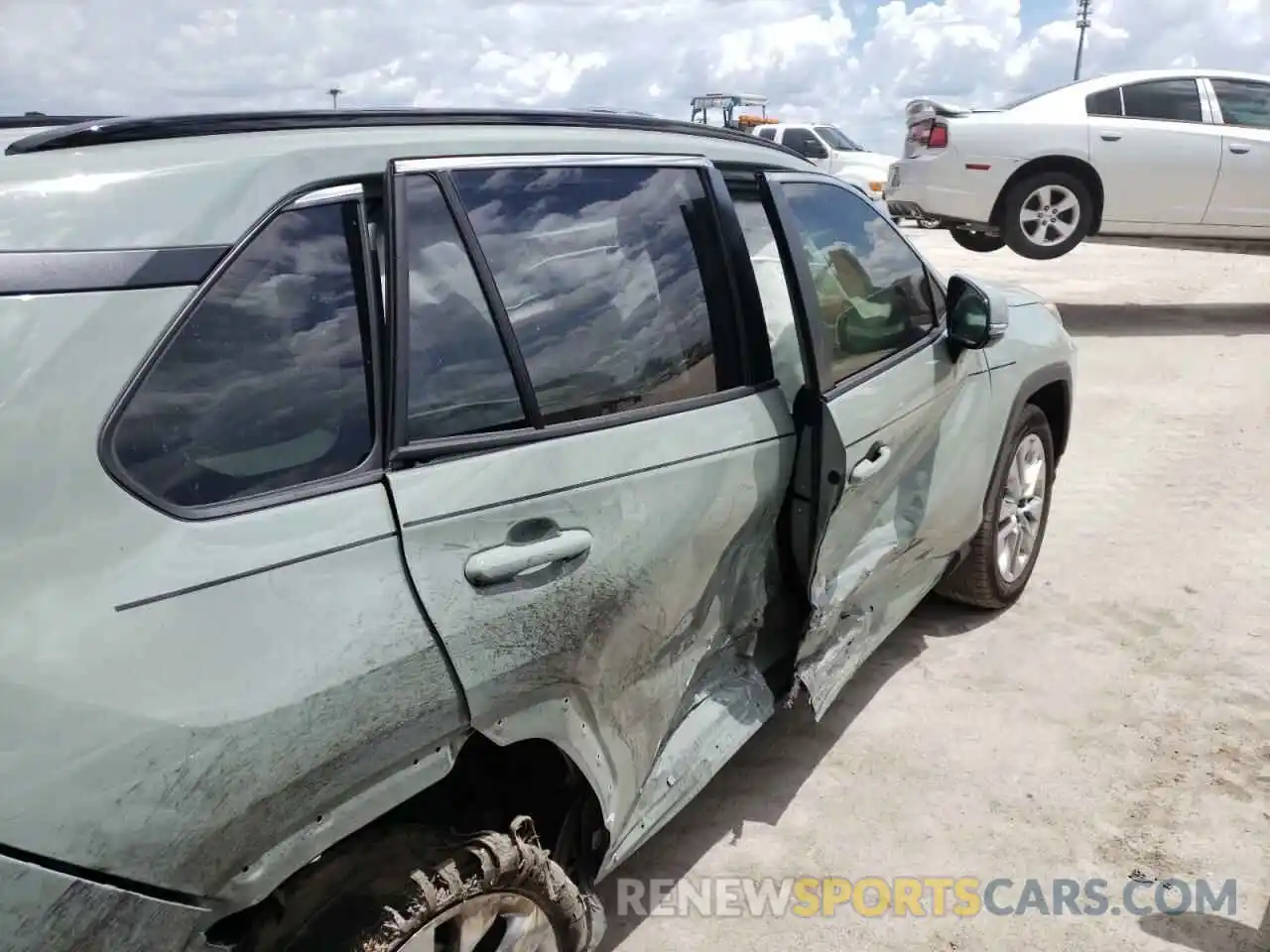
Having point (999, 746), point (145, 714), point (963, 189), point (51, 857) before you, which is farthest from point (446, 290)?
point (963, 189)

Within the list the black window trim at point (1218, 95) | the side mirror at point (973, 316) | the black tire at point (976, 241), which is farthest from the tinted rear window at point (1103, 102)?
the side mirror at point (973, 316)

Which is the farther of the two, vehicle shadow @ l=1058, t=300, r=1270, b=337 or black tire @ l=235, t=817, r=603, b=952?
vehicle shadow @ l=1058, t=300, r=1270, b=337

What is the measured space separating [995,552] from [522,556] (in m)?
2.66

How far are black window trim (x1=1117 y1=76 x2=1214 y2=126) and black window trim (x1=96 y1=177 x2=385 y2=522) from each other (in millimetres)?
9720

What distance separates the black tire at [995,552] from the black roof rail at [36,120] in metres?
3.02

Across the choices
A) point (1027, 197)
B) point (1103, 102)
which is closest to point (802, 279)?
point (1027, 197)

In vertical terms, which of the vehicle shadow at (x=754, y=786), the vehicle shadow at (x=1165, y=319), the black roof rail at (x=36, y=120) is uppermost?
the black roof rail at (x=36, y=120)

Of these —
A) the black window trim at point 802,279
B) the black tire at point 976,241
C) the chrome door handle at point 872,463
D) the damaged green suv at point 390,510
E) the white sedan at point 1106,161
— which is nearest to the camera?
the damaged green suv at point 390,510

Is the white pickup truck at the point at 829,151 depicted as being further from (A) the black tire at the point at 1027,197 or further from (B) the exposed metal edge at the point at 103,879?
(B) the exposed metal edge at the point at 103,879

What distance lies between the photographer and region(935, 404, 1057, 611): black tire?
12.9ft

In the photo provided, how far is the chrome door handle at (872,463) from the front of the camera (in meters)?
2.88

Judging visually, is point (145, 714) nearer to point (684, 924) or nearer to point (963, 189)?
point (684, 924)

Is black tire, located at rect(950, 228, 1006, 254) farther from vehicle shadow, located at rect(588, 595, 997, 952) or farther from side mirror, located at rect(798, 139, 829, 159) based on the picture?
side mirror, located at rect(798, 139, 829, 159)

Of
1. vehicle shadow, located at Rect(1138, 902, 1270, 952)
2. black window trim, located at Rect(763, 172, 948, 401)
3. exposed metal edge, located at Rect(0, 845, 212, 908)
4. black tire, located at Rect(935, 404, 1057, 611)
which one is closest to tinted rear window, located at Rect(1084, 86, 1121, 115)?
black tire, located at Rect(935, 404, 1057, 611)
